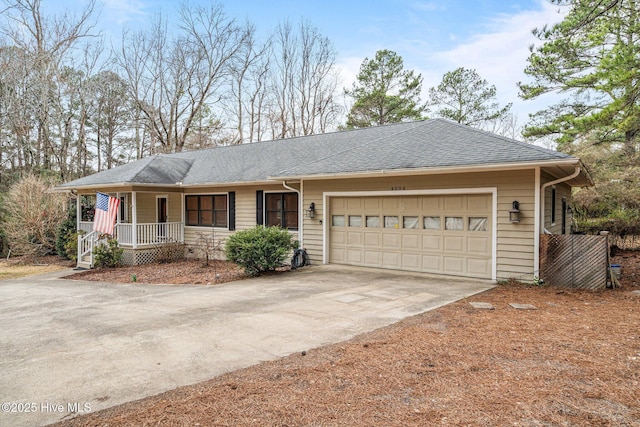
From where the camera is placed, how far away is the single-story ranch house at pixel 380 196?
25.8 ft

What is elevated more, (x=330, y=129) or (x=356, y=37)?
(x=356, y=37)

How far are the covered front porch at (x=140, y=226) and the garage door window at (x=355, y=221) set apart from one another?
705 centimetres

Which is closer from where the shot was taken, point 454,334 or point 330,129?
point 454,334

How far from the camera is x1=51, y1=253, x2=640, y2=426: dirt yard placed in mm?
2812

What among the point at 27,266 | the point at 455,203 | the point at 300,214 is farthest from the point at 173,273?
the point at 455,203

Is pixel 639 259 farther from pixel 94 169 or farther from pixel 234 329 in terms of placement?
pixel 94 169

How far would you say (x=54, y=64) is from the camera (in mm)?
19453

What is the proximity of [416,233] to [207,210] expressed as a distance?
7.85 metres

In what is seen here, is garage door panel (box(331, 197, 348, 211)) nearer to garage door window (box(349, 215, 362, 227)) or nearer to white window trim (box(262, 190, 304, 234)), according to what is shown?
garage door window (box(349, 215, 362, 227))

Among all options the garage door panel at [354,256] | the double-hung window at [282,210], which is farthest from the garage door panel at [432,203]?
the double-hung window at [282,210]

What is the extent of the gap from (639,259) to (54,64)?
2561cm

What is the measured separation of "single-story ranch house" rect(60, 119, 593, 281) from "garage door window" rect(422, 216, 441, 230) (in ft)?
0.08

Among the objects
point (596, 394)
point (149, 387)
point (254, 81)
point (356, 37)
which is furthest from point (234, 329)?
point (254, 81)

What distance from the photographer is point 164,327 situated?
17.7ft
